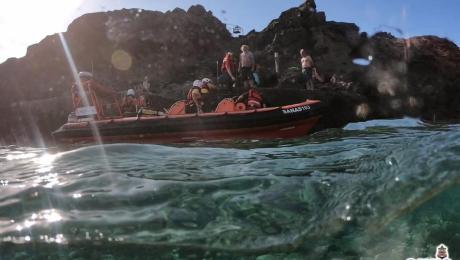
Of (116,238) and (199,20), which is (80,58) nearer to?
(199,20)

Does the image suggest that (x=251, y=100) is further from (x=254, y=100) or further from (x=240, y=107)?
(x=240, y=107)

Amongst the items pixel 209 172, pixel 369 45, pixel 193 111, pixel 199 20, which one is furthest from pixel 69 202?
pixel 199 20

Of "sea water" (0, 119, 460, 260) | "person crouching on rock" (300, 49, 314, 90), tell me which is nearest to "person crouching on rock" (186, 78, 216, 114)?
"person crouching on rock" (300, 49, 314, 90)

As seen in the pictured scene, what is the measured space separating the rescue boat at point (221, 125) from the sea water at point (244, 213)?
731 cm

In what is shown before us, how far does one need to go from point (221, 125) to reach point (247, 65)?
517cm

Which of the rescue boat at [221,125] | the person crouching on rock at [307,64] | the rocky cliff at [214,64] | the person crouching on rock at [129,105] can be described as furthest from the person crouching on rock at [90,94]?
the person crouching on rock at [307,64]

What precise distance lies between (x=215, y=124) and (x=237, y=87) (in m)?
5.86

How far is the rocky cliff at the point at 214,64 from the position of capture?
66.9ft

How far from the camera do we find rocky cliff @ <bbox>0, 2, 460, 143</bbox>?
2041 cm

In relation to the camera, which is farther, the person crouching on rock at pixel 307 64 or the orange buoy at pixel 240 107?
the person crouching on rock at pixel 307 64

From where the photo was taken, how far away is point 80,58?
38.4 m

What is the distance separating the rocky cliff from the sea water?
10.3 meters

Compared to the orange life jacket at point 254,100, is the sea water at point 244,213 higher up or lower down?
lower down

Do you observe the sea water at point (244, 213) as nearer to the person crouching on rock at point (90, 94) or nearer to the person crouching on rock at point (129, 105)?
the person crouching on rock at point (90, 94)
